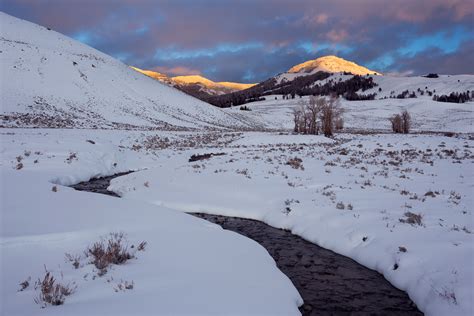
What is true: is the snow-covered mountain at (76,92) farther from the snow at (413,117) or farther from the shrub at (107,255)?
the shrub at (107,255)

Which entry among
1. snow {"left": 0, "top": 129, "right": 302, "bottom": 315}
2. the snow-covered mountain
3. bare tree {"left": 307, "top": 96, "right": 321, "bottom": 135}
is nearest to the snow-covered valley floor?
snow {"left": 0, "top": 129, "right": 302, "bottom": 315}

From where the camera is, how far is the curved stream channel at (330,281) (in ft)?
22.0

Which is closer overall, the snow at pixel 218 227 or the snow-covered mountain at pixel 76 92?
the snow at pixel 218 227

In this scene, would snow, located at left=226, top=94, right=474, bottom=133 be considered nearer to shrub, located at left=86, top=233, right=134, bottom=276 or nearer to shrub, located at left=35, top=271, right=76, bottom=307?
shrub, located at left=86, top=233, right=134, bottom=276

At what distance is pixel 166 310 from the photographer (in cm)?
517

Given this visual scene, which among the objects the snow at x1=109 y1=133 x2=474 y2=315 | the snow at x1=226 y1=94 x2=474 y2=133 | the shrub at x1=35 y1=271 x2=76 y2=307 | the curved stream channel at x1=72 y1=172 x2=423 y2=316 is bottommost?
the curved stream channel at x1=72 y1=172 x2=423 y2=316

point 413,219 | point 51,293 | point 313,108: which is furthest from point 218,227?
point 313,108

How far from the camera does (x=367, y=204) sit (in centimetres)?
1209

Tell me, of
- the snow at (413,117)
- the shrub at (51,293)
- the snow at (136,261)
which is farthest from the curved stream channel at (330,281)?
the snow at (413,117)

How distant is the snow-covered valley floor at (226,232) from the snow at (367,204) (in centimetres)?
4

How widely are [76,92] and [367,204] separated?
70326 millimetres

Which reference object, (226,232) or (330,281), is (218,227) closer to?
(226,232)

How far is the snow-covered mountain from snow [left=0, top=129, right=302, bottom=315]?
36.9 meters

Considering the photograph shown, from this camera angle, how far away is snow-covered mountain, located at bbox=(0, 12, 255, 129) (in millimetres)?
55375
